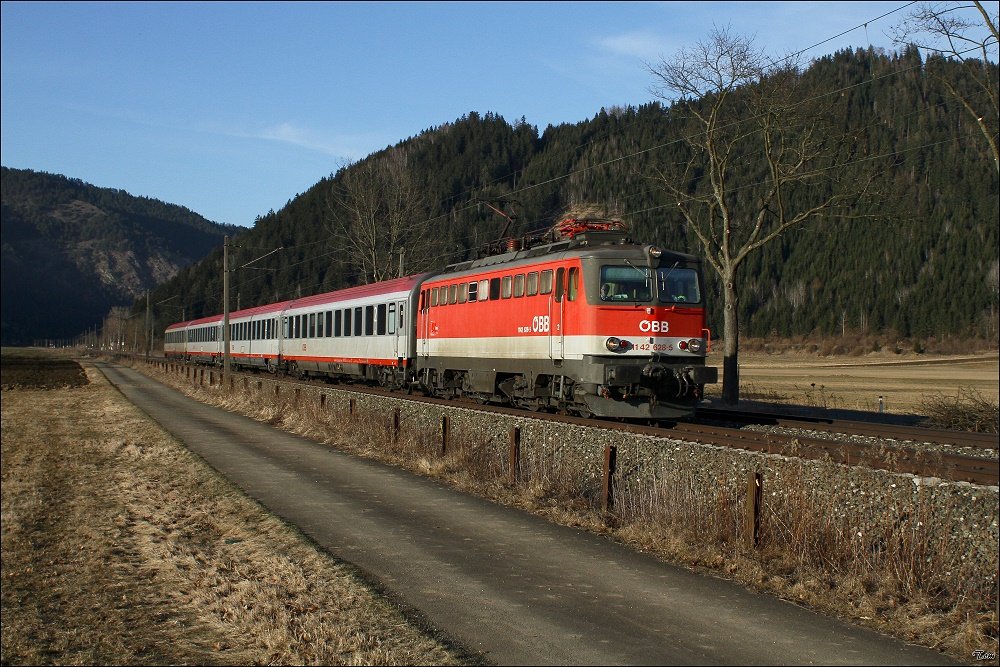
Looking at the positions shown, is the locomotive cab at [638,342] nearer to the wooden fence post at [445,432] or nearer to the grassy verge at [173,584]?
the wooden fence post at [445,432]

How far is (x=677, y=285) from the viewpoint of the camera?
19.1 m

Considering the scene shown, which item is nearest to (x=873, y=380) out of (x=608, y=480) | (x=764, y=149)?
(x=764, y=149)

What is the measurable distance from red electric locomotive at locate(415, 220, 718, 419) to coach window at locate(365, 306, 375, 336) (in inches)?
426

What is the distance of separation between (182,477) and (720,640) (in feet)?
39.0

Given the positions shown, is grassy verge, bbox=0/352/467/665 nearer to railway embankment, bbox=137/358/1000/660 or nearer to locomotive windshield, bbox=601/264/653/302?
railway embankment, bbox=137/358/1000/660

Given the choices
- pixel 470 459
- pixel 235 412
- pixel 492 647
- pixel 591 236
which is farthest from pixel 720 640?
pixel 235 412

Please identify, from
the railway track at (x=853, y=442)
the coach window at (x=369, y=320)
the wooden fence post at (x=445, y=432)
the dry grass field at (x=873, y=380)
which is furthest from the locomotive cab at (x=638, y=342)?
the coach window at (x=369, y=320)

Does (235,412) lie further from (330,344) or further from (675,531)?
(675,531)

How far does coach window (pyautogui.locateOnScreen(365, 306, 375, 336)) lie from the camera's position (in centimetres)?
3212

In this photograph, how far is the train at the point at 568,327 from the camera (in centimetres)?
1838

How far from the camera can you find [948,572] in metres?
8.27

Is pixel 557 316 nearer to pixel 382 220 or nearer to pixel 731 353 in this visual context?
pixel 731 353

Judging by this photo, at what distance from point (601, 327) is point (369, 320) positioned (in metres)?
15.6

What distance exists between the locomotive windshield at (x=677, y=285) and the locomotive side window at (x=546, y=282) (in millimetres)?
2171
